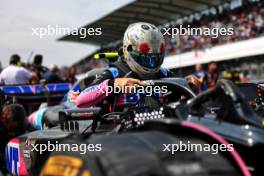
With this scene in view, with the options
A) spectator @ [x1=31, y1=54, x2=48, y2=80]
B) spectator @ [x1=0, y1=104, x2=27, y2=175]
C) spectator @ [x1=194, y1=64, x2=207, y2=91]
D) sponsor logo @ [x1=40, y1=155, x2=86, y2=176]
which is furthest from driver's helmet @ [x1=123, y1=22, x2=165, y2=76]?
spectator @ [x1=31, y1=54, x2=48, y2=80]

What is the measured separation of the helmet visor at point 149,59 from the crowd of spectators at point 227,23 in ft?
40.1

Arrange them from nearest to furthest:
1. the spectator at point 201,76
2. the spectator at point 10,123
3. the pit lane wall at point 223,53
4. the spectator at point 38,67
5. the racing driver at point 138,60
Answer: the racing driver at point 138,60, the spectator at point 10,123, the spectator at point 201,76, the spectator at point 38,67, the pit lane wall at point 223,53

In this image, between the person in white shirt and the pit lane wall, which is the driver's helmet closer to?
the person in white shirt

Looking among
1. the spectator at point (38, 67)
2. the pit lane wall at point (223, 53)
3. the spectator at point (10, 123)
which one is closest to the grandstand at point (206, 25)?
the pit lane wall at point (223, 53)

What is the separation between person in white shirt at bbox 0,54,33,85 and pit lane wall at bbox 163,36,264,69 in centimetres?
879

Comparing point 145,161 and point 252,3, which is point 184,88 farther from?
point 252,3

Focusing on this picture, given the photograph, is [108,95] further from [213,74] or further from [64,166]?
[213,74]

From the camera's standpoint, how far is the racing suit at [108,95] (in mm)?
3357

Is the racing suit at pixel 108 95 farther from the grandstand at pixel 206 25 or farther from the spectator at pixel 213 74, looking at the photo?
the grandstand at pixel 206 25

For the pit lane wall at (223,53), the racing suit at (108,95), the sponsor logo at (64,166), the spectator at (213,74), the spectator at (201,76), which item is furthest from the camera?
the pit lane wall at (223,53)

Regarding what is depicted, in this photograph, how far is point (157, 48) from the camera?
366cm

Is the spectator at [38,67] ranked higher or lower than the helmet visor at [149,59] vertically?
lower

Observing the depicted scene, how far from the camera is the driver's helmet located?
366 cm

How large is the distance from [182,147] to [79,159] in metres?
0.42
